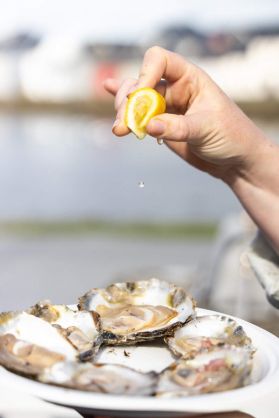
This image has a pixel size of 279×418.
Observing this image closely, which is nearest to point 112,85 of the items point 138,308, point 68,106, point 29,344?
point 138,308

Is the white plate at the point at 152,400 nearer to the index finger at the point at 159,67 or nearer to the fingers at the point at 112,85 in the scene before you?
the index finger at the point at 159,67

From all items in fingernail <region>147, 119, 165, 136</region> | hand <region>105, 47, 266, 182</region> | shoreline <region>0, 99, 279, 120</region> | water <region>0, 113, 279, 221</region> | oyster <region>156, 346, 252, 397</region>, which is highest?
fingernail <region>147, 119, 165, 136</region>

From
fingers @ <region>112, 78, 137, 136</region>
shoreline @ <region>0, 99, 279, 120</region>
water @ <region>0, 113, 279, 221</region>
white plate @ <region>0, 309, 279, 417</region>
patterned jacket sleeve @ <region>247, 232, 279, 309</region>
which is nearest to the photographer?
white plate @ <region>0, 309, 279, 417</region>

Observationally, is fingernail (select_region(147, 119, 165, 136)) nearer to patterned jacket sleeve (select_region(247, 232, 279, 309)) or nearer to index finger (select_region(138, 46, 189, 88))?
index finger (select_region(138, 46, 189, 88))

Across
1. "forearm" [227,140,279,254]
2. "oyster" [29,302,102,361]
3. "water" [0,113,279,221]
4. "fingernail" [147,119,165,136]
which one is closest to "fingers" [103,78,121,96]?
"forearm" [227,140,279,254]

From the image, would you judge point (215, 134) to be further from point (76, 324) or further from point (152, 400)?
point (152, 400)

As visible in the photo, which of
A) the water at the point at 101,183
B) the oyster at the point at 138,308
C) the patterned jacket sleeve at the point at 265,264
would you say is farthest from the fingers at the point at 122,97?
the water at the point at 101,183

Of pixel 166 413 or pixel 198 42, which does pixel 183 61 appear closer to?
pixel 166 413
